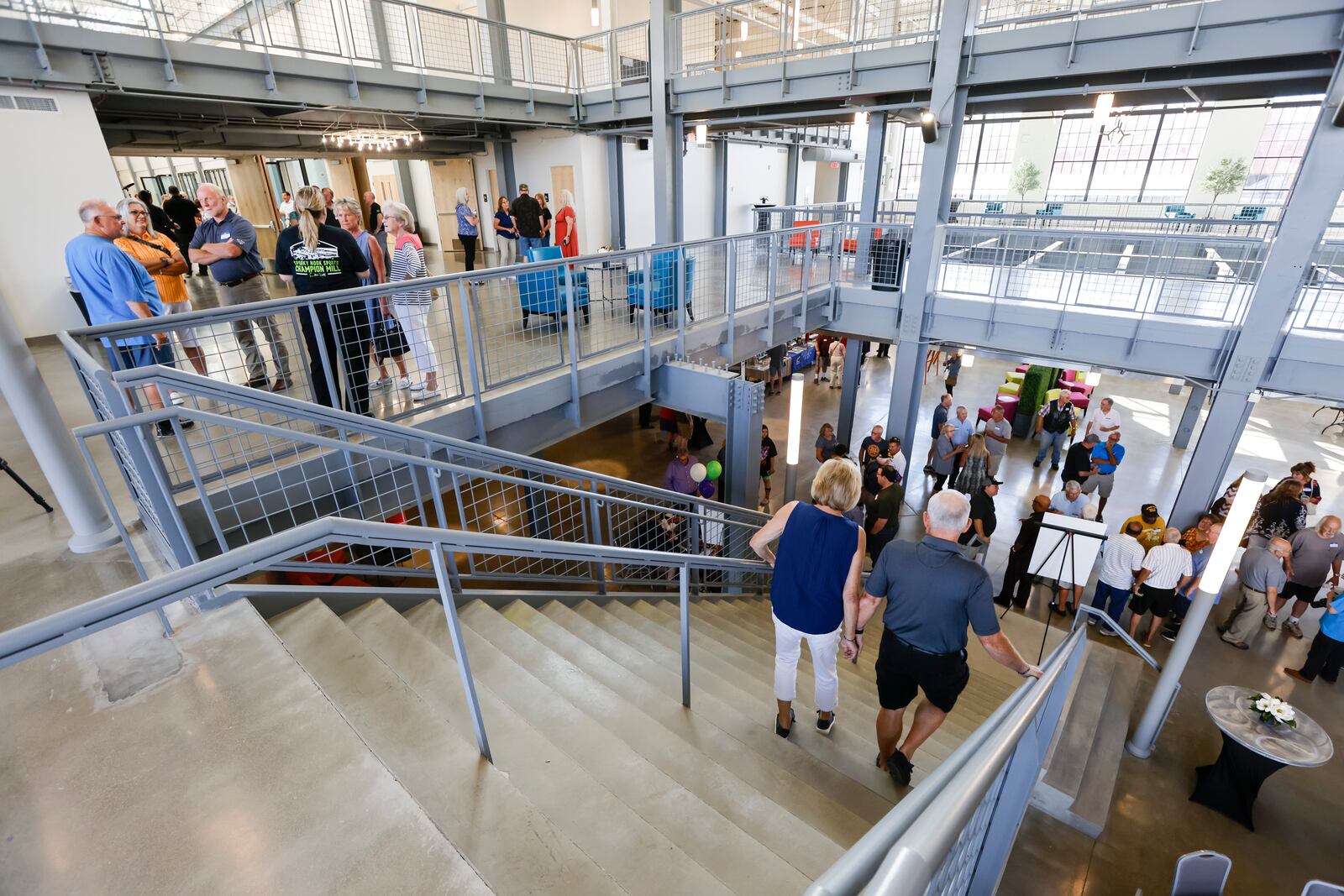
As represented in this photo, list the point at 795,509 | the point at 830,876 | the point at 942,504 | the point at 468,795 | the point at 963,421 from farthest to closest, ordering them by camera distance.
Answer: the point at 963,421 < the point at 795,509 < the point at 942,504 < the point at 468,795 < the point at 830,876

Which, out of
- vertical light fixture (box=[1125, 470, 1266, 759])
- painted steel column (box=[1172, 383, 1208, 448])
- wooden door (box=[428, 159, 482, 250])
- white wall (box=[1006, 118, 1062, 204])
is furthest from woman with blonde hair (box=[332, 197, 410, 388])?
white wall (box=[1006, 118, 1062, 204])

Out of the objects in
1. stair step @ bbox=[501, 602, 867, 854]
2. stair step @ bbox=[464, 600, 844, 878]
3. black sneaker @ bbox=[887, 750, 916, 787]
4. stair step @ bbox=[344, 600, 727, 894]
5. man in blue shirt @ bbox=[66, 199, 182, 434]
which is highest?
man in blue shirt @ bbox=[66, 199, 182, 434]

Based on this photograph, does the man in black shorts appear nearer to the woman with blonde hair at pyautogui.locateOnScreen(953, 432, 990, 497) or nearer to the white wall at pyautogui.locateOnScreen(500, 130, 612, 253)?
the woman with blonde hair at pyautogui.locateOnScreen(953, 432, 990, 497)

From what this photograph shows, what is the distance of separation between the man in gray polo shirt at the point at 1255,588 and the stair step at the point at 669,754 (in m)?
7.42

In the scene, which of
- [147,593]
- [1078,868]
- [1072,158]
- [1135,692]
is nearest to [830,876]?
[147,593]

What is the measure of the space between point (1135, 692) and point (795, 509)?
604 cm

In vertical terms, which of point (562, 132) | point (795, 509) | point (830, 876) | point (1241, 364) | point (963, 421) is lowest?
point (963, 421)

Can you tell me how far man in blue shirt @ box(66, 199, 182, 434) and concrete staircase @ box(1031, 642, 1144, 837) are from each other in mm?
7312

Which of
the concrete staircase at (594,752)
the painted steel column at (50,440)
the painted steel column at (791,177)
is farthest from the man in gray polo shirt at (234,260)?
the painted steel column at (791,177)

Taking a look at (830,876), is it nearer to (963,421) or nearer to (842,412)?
(963,421)

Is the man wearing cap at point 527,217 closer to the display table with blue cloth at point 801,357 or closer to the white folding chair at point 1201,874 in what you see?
the display table with blue cloth at point 801,357

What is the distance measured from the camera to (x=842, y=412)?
501 inches

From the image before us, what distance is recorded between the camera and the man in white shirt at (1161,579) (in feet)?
22.3

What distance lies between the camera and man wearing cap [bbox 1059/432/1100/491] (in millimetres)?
9227
